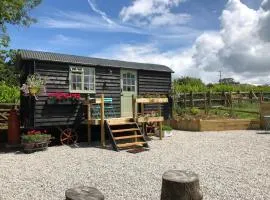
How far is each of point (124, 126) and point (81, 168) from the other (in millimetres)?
4510

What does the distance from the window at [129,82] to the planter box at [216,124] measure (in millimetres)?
3791

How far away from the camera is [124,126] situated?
1232 centimetres

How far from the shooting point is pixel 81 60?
12477 mm

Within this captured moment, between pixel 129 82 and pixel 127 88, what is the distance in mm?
272

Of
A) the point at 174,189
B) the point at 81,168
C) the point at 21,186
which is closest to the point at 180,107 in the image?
the point at 81,168

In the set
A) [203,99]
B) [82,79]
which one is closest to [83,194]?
[82,79]

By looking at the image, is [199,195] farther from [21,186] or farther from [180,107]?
[180,107]

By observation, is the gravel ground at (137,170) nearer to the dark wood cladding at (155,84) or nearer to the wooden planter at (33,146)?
the wooden planter at (33,146)

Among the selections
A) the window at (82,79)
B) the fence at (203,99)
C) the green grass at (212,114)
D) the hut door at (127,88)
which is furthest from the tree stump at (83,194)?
the fence at (203,99)

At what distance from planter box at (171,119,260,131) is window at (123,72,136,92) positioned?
3791 mm

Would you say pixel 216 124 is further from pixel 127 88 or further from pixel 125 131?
pixel 125 131

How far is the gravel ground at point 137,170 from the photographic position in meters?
5.93

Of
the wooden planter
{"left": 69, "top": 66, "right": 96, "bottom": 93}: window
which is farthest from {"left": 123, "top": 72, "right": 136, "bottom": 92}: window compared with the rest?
the wooden planter

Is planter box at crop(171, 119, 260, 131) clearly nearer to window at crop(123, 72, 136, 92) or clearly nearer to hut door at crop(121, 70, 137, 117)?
hut door at crop(121, 70, 137, 117)
